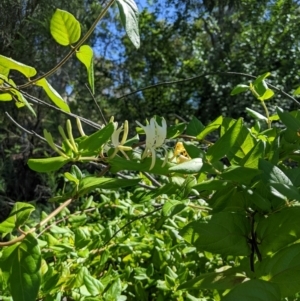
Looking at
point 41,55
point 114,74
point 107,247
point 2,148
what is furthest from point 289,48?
point 107,247

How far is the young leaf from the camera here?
1.60ft

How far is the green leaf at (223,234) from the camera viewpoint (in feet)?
1.40

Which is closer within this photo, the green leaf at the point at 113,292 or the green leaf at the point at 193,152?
the green leaf at the point at 193,152

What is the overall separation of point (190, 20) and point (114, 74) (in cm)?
91

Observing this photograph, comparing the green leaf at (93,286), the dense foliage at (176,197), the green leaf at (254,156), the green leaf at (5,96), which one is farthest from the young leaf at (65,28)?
the green leaf at (93,286)

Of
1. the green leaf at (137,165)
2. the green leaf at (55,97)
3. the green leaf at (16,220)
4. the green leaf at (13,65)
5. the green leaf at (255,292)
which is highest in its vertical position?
the green leaf at (13,65)

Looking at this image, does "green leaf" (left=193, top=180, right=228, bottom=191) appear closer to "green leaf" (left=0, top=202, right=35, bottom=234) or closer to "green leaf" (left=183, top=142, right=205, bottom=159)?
"green leaf" (left=183, top=142, right=205, bottom=159)

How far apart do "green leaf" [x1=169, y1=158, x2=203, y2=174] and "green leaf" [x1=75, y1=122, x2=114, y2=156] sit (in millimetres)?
61

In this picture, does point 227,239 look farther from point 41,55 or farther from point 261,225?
point 41,55

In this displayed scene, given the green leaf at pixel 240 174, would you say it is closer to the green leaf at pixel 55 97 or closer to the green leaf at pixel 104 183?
the green leaf at pixel 104 183

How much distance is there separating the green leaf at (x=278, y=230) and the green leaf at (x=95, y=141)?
6.2 inches

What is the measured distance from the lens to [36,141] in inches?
118

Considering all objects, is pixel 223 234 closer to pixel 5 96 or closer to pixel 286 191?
pixel 286 191

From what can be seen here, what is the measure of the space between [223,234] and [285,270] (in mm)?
60
